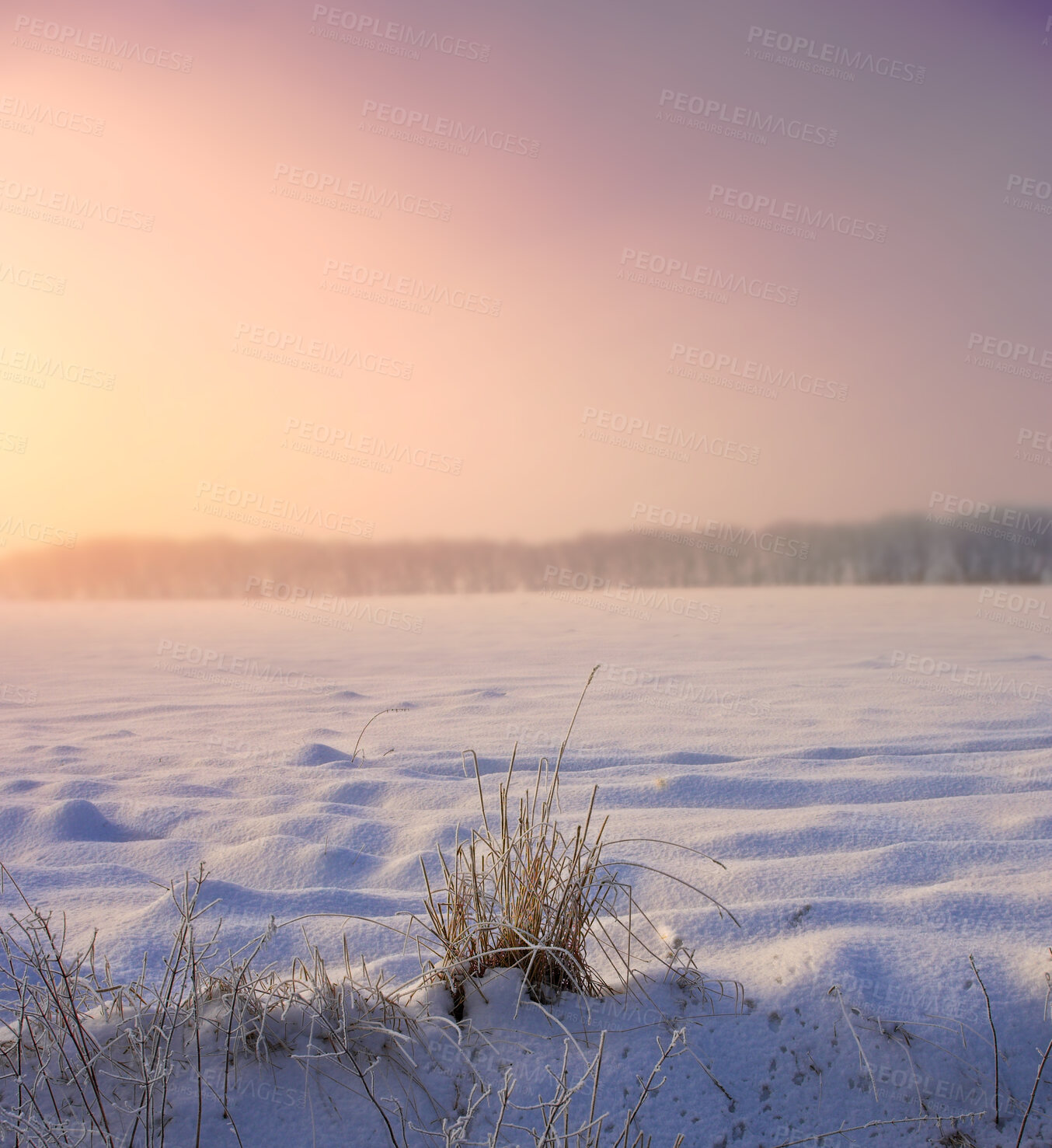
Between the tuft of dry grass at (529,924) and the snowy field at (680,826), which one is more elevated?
the tuft of dry grass at (529,924)

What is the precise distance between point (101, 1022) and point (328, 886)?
0.77 m

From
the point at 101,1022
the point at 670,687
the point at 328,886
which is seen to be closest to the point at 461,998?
the point at 101,1022

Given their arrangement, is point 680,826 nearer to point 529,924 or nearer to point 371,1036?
point 529,924

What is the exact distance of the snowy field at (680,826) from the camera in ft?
4.60

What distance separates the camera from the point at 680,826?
2533 millimetres

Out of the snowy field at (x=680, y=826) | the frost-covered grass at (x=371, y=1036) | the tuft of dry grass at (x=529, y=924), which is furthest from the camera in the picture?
the tuft of dry grass at (x=529, y=924)

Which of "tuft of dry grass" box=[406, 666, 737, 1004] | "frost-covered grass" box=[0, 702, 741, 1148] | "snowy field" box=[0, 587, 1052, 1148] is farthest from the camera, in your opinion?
"tuft of dry grass" box=[406, 666, 737, 1004]

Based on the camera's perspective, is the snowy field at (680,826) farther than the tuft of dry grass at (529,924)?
No

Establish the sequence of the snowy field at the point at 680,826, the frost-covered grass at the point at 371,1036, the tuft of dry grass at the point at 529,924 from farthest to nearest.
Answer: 1. the tuft of dry grass at the point at 529,924
2. the snowy field at the point at 680,826
3. the frost-covered grass at the point at 371,1036

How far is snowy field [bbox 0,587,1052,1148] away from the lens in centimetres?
140

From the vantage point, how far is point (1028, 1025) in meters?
1.45

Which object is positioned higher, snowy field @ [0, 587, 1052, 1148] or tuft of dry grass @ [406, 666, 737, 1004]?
tuft of dry grass @ [406, 666, 737, 1004]

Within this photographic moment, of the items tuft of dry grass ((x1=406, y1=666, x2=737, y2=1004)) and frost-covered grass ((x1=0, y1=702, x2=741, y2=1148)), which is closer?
frost-covered grass ((x1=0, y1=702, x2=741, y2=1148))

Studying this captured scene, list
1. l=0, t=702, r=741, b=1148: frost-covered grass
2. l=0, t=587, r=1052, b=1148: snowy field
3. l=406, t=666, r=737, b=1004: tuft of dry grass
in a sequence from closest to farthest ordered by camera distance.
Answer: l=0, t=702, r=741, b=1148: frost-covered grass, l=0, t=587, r=1052, b=1148: snowy field, l=406, t=666, r=737, b=1004: tuft of dry grass
